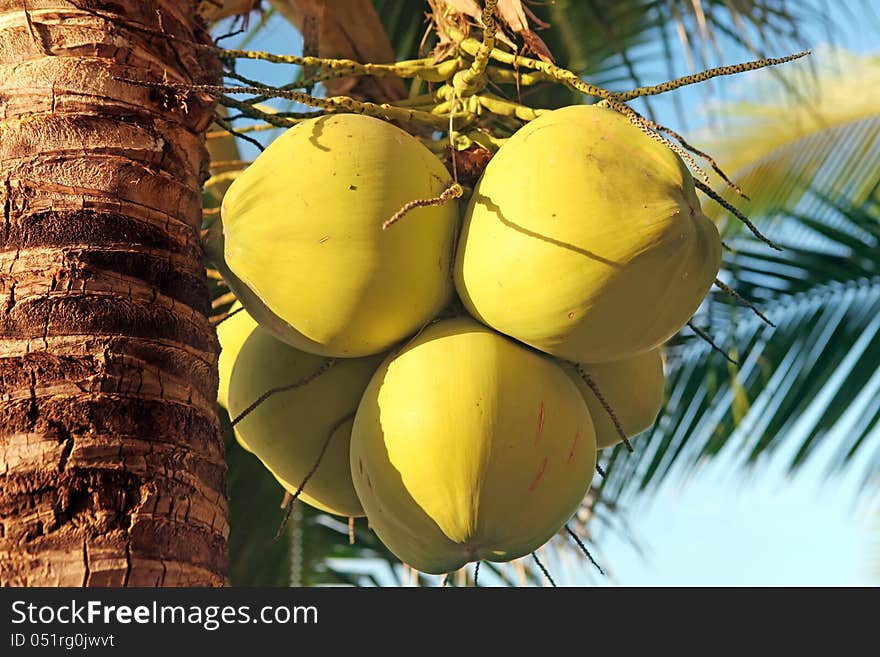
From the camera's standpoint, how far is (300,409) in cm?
168

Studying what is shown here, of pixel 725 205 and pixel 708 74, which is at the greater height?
pixel 708 74

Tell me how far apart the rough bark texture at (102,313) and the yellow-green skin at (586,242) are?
44cm

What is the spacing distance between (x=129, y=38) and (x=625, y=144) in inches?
29.7

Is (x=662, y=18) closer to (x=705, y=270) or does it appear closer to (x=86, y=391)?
(x=705, y=270)

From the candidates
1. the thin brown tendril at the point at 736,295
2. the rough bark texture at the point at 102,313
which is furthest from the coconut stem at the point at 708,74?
the rough bark texture at the point at 102,313

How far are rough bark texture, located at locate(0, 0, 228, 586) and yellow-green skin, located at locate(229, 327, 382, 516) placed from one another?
0.65 feet

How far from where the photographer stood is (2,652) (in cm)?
125

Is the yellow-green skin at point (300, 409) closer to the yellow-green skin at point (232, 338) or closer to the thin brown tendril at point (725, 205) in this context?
the yellow-green skin at point (232, 338)

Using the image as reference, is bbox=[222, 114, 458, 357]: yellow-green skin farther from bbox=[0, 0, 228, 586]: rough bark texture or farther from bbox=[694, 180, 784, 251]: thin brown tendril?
bbox=[694, 180, 784, 251]: thin brown tendril

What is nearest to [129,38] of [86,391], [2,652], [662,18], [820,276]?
[86,391]

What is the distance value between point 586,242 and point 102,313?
2.16 ft

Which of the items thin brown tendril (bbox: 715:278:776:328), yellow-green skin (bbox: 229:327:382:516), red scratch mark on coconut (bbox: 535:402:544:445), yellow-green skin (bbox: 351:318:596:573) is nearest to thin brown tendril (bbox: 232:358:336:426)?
yellow-green skin (bbox: 229:327:382:516)

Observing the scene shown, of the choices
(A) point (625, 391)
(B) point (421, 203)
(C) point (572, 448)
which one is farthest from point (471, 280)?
(A) point (625, 391)

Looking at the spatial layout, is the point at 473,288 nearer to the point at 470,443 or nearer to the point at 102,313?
the point at 470,443
